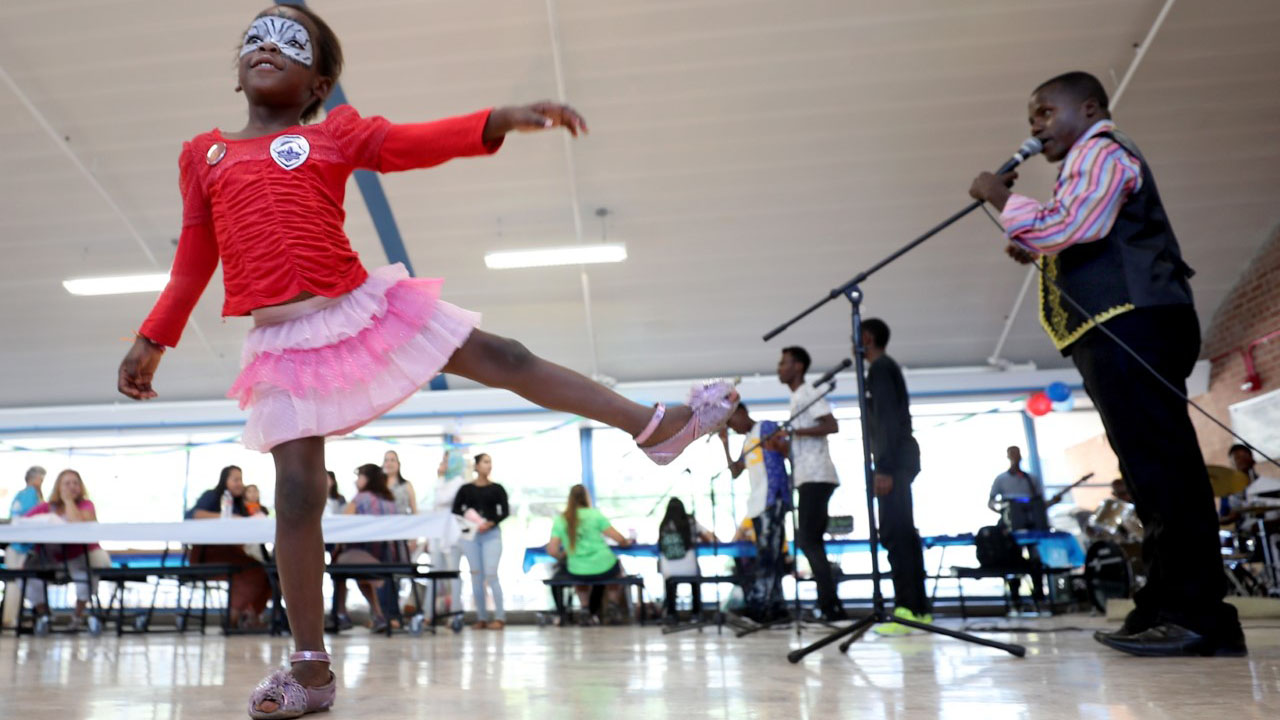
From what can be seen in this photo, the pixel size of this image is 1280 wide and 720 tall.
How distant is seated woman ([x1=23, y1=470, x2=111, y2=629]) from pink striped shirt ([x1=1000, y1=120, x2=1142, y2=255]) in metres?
6.63

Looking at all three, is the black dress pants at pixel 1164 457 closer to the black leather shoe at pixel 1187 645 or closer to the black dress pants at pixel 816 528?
the black leather shoe at pixel 1187 645

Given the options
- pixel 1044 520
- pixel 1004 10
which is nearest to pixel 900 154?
pixel 1004 10

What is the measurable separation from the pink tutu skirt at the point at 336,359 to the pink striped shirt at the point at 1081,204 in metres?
1.51

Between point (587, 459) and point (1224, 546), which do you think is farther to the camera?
point (587, 459)

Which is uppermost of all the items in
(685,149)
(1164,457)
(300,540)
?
(685,149)

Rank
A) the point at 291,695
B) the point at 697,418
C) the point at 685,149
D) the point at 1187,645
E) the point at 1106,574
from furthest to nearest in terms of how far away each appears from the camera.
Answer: the point at 685,149
the point at 1106,574
the point at 1187,645
the point at 697,418
the point at 291,695

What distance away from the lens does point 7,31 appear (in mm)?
7562

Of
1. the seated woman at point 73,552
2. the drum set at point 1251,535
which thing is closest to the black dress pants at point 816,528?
the drum set at point 1251,535

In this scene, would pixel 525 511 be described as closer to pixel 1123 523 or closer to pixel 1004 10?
pixel 1123 523

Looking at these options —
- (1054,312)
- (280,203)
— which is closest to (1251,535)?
(1054,312)

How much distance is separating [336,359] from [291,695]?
1.76 ft

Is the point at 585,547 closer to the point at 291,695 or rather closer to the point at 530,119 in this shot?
the point at 291,695

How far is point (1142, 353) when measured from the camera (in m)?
2.43

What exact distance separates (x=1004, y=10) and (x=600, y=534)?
5022mm
